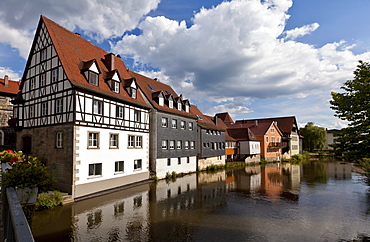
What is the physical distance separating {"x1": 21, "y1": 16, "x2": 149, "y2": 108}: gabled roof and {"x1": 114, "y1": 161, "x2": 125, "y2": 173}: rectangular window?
232 inches

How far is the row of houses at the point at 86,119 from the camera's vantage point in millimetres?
17062

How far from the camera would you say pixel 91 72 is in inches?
752

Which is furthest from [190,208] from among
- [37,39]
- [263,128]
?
[263,128]

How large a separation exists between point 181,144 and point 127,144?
9899 mm

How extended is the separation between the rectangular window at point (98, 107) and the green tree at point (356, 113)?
17.4 meters

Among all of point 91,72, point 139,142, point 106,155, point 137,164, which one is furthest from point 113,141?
point 91,72

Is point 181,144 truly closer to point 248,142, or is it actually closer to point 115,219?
point 115,219

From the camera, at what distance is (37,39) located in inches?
790

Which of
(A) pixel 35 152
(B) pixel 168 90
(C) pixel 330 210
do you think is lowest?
(C) pixel 330 210

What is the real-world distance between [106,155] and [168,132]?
9882 millimetres

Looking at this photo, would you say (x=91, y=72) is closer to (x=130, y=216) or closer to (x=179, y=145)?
(x=130, y=216)

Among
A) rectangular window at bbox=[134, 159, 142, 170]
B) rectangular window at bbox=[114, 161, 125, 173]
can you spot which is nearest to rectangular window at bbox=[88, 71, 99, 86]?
rectangular window at bbox=[114, 161, 125, 173]

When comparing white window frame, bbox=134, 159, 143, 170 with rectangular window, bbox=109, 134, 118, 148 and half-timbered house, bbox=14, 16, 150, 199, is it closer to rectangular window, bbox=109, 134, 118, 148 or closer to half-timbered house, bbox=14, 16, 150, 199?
half-timbered house, bbox=14, 16, 150, 199

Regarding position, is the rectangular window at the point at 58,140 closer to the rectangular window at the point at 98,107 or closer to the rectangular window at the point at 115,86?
the rectangular window at the point at 98,107
